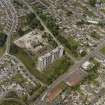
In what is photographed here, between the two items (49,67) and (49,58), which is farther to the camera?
(49,67)

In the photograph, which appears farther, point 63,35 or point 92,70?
point 63,35

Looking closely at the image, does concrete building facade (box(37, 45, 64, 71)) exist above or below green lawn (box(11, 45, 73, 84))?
above

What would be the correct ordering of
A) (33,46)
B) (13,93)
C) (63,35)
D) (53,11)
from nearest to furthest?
1. (13,93)
2. (33,46)
3. (63,35)
4. (53,11)

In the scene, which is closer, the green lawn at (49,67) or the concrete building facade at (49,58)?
the green lawn at (49,67)

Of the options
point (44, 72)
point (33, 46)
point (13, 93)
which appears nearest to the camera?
point (13, 93)

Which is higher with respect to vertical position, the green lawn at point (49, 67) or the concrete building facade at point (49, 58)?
the concrete building facade at point (49, 58)

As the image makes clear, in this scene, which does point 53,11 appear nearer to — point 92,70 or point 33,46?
point 33,46

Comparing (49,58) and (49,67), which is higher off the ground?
(49,58)

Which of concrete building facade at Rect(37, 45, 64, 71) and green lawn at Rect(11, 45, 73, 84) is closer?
green lawn at Rect(11, 45, 73, 84)

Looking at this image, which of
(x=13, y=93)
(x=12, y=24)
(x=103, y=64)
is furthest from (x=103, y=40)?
(x=13, y=93)
